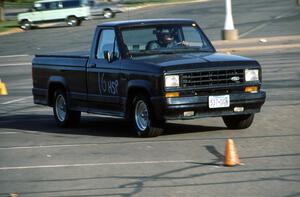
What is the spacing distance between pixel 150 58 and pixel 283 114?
9.98ft

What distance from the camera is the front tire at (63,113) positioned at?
15502 millimetres

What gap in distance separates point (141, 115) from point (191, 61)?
3.81 feet

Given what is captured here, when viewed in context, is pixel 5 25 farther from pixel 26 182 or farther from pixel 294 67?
pixel 26 182

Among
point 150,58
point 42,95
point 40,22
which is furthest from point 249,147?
point 40,22

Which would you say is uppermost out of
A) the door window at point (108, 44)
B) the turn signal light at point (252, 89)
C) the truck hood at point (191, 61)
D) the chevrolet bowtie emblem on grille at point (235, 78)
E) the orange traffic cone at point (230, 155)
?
the door window at point (108, 44)

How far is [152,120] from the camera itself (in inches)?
506

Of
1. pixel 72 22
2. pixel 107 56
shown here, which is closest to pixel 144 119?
pixel 107 56

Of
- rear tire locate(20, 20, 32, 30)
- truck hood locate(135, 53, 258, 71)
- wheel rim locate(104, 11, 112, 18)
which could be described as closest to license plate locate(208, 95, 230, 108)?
truck hood locate(135, 53, 258, 71)

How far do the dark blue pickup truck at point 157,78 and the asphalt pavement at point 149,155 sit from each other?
16.2 inches

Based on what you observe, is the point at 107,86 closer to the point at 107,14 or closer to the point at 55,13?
the point at 55,13

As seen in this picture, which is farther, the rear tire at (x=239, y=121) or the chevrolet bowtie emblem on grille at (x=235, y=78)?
the rear tire at (x=239, y=121)

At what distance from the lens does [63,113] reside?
51.6 feet

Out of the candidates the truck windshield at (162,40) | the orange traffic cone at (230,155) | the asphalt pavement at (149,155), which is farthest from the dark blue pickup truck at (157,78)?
the orange traffic cone at (230,155)

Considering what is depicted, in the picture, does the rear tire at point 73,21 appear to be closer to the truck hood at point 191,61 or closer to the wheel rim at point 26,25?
the wheel rim at point 26,25
